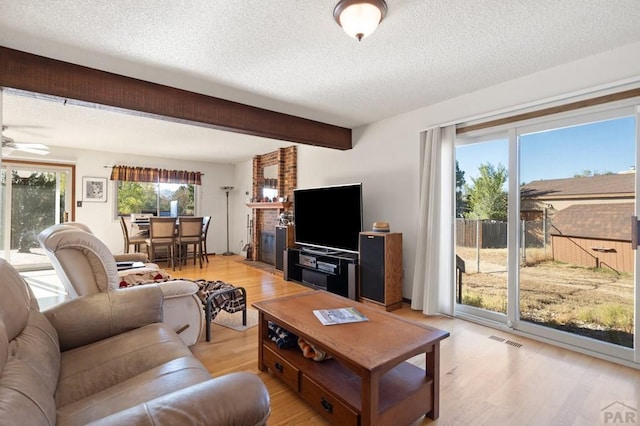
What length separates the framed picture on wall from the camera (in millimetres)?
5891

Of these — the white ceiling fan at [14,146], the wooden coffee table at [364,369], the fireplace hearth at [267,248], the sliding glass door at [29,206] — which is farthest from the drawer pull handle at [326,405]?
the sliding glass door at [29,206]

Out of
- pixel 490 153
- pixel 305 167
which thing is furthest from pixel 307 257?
pixel 490 153

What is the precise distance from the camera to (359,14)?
5.50 feet

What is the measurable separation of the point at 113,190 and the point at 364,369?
6693mm

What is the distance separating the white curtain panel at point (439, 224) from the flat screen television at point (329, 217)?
0.85 metres

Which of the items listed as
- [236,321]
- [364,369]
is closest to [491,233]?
[364,369]

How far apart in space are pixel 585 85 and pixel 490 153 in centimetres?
88

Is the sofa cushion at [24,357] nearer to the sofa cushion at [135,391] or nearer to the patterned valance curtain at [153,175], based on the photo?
the sofa cushion at [135,391]

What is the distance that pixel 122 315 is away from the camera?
172 centimetres

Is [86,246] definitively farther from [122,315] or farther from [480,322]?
[480,322]

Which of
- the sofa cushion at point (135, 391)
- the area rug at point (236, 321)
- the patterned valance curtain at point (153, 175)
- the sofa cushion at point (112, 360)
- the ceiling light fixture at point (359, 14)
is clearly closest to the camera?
the sofa cushion at point (135, 391)

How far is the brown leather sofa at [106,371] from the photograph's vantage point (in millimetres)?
821

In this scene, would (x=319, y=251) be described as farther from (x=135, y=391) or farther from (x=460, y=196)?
(x=135, y=391)

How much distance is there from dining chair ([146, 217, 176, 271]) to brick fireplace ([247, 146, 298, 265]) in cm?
152
